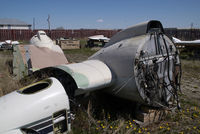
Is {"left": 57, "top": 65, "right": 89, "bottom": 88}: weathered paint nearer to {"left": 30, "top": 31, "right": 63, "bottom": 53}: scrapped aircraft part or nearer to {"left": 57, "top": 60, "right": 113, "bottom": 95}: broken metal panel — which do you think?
{"left": 57, "top": 60, "right": 113, "bottom": 95}: broken metal panel

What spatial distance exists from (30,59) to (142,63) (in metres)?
3.80

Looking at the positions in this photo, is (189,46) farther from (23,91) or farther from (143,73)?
(23,91)

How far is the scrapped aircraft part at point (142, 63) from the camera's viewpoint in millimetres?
3096

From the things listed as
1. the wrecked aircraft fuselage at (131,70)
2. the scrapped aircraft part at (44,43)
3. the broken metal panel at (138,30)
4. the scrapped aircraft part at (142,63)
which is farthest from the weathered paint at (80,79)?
the scrapped aircraft part at (44,43)

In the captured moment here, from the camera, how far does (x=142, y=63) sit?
3.14 m

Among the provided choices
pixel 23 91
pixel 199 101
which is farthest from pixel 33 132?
pixel 199 101

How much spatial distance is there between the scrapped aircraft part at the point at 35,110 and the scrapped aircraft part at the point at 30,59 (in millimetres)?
2881

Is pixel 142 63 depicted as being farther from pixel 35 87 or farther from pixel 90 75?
pixel 35 87

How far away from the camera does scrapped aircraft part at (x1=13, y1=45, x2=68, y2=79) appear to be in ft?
17.4

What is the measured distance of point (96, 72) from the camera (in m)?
3.14

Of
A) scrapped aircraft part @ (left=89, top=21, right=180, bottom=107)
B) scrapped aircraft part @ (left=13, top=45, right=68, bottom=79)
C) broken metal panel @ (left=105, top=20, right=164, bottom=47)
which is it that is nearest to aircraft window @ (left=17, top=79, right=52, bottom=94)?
scrapped aircraft part @ (left=89, top=21, right=180, bottom=107)

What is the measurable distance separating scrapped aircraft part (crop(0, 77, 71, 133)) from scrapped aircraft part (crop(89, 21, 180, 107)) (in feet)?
4.13

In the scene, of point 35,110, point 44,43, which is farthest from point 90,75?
point 44,43

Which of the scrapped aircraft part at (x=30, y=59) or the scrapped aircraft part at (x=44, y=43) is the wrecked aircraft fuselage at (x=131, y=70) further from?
the scrapped aircraft part at (x=44, y=43)
